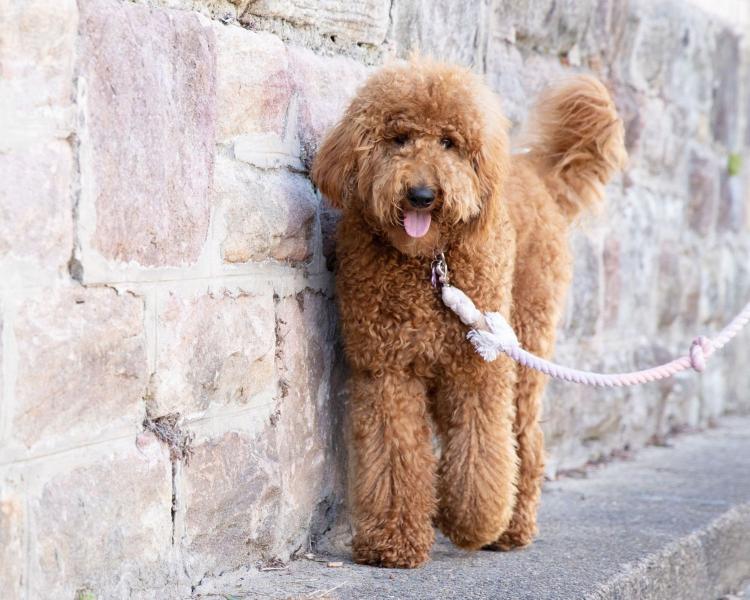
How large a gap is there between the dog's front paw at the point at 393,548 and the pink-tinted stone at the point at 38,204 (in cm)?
141

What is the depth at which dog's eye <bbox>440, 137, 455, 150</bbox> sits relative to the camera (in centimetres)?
332

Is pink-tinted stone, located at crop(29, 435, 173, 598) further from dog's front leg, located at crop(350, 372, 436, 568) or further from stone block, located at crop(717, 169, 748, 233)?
stone block, located at crop(717, 169, 748, 233)

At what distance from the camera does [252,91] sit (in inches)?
130

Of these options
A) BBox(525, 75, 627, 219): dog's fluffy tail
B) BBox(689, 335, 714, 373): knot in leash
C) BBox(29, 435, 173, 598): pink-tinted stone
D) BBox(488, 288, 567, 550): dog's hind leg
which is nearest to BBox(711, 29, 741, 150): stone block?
BBox(525, 75, 627, 219): dog's fluffy tail

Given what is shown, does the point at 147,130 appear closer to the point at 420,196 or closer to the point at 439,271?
the point at 420,196

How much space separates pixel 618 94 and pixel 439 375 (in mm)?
2728

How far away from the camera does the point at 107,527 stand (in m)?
2.77

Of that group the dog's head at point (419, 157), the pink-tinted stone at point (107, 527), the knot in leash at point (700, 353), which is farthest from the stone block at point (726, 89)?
the pink-tinted stone at point (107, 527)

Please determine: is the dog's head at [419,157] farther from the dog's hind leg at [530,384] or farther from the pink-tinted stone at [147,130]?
the dog's hind leg at [530,384]

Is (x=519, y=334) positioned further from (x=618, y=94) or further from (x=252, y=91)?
(x=618, y=94)

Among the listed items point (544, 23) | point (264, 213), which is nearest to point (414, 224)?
point (264, 213)

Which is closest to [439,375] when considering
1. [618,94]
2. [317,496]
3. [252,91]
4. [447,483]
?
[447,483]

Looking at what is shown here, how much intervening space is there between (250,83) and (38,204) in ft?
3.17

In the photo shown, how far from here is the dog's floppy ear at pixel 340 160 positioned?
131 inches
